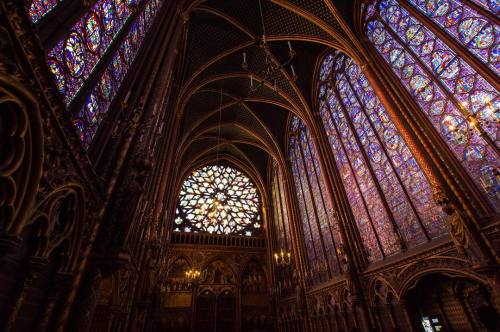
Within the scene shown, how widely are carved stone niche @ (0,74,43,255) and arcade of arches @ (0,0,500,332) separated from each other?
0.01 metres

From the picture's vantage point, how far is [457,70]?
20.9 feet

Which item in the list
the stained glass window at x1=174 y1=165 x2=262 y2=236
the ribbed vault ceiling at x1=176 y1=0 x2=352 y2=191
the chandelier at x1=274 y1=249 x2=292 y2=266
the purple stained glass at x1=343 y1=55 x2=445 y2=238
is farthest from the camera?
the stained glass window at x1=174 y1=165 x2=262 y2=236

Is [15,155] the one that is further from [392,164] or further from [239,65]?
[239,65]

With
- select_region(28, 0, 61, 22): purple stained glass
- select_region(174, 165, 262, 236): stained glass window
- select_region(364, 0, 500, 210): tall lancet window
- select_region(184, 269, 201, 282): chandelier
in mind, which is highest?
select_region(174, 165, 262, 236): stained glass window

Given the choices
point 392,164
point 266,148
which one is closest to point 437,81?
point 392,164

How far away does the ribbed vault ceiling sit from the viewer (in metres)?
11.0

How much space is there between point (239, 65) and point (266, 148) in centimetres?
626

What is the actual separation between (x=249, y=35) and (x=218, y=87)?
13.5 feet

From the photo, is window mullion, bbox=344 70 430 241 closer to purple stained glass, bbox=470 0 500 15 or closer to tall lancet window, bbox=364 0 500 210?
tall lancet window, bbox=364 0 500 210

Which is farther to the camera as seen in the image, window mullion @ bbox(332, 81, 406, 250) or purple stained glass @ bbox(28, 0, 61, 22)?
window mullion @ bbox(332, 81, 406, 250)

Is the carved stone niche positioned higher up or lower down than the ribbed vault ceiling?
lower down

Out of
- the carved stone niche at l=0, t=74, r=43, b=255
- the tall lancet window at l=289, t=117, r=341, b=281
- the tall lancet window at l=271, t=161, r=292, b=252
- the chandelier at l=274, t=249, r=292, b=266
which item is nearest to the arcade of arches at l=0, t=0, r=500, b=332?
the carved stone niche at l=0, t=74, r=43, b=255

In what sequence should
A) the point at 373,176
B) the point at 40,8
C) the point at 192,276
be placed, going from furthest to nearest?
the point at 192,276 → the point at 373,176 → the point at 40,8

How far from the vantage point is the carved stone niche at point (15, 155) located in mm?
1900
